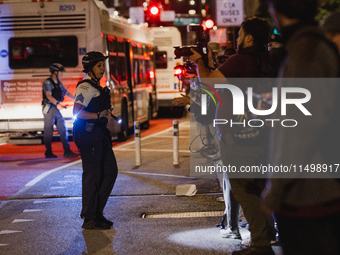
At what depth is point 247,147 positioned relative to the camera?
4.03 meters

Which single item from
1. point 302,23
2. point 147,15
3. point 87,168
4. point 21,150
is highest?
point 147,15

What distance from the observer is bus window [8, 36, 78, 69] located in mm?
12703

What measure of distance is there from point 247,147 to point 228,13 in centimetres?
1483

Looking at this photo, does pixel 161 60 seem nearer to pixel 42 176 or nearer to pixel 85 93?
pixel 42 176

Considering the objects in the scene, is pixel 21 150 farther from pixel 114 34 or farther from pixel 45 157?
pixel 114 34

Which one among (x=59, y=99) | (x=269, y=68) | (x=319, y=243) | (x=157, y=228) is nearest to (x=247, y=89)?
(x=269, y=68)

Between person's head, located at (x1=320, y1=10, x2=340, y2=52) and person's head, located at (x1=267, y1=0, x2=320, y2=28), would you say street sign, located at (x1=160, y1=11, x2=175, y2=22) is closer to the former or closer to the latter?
person's head, located at (x1=320, y1=10, x2=340, y2=52)

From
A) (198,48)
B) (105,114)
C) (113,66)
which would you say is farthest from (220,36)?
(198,48)

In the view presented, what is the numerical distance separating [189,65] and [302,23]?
4.41m

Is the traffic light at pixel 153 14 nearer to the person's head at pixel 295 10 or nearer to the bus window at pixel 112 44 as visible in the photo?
the bus window at pixel 112 44

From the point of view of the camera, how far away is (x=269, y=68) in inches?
160

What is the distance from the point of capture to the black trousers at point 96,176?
18.1ft

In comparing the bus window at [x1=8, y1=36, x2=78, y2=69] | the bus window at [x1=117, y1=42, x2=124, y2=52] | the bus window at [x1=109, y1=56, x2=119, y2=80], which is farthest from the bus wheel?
the bus window at [x1=8, y1=36, x2=78, y2=69]

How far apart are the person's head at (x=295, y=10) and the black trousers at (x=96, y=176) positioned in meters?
3.42
